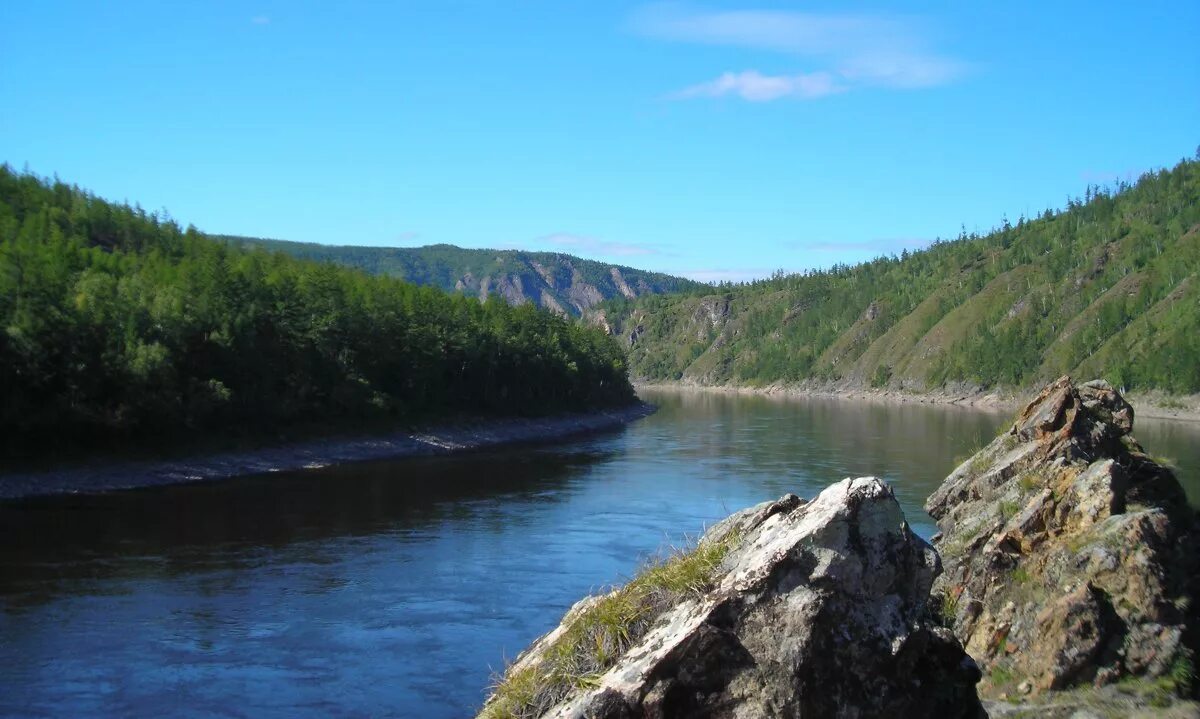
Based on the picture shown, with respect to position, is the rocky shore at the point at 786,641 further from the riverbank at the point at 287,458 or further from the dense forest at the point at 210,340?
the dense forest at the point at 210,340

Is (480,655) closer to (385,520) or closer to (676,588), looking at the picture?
(676,588)

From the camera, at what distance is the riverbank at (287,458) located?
51.0 m

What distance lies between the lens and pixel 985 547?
66.0ft

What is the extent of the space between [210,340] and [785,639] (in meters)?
66.0

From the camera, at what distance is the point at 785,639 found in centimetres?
807

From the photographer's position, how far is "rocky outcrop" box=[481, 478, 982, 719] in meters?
8.00

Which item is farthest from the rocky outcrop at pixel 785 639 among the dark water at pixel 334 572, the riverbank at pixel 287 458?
the riverbank at pixel 287 458

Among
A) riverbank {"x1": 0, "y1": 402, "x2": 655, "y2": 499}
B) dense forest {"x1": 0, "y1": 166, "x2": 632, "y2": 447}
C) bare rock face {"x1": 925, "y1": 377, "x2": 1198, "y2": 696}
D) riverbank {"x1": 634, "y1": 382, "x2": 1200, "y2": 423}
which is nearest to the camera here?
bare rock face {"x1": 925, "y1": 377, "x2": 1198, "y2": 696}

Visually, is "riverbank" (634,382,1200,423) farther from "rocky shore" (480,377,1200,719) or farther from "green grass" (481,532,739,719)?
"green grass" (481,532,739,719)

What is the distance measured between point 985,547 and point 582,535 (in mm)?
21372

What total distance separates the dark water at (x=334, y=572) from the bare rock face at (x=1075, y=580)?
29.2ft

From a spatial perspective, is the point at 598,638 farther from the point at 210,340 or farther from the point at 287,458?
the point at 210,340

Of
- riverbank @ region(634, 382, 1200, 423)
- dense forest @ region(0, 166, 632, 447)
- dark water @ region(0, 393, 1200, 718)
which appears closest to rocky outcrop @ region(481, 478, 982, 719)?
dark water @ region(0, 393, 1200, 718)

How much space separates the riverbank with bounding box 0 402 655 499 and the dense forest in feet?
8.94
